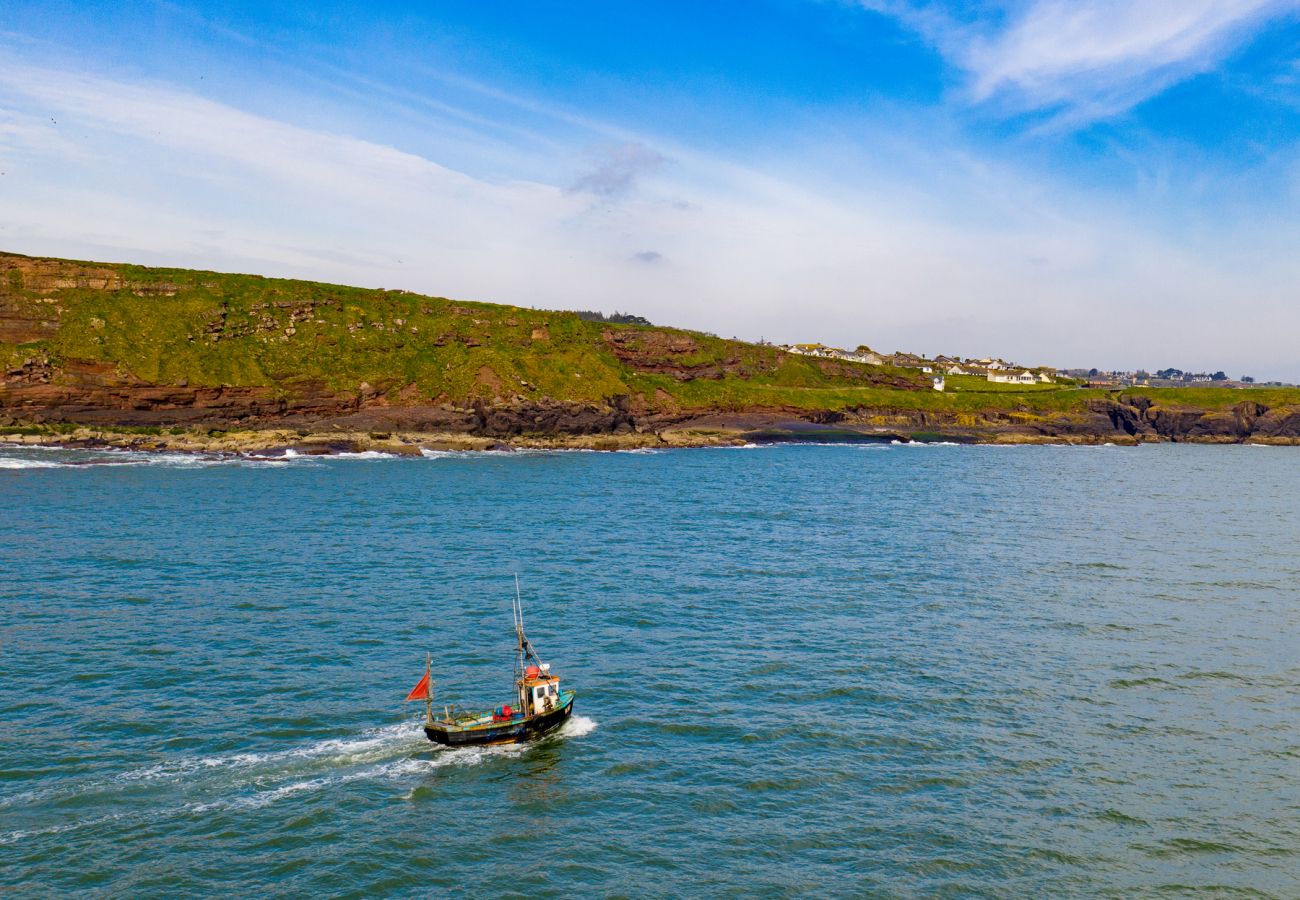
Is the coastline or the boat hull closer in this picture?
the boat hull

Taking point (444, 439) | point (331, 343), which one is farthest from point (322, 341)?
point (444, 439)

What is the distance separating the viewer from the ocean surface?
79.8ft

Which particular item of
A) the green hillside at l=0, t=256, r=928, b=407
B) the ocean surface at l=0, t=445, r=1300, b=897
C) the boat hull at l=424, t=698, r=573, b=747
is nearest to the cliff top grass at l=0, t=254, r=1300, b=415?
the green hillside at l=0, t=256, r=928, b=407

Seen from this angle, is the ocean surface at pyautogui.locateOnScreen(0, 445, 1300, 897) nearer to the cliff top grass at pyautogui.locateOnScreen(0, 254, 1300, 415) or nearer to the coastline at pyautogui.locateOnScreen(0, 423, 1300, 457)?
the coastline at pyautogui.locateOnScreen(0, 423, 1300, 457)

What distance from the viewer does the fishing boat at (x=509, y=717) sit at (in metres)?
31.2

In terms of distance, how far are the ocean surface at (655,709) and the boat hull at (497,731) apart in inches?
26.1

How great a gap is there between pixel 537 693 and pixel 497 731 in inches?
76.4

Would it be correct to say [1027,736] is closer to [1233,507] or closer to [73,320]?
[1233,507]

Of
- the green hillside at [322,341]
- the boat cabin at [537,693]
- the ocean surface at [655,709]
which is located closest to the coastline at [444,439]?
the green hillside at [322,341]

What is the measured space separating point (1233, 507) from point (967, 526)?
3541cm

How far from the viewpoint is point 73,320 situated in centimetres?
13950

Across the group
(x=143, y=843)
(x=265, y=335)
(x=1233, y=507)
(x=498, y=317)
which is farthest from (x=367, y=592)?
(x=498, y=317)

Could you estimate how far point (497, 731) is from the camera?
104ft

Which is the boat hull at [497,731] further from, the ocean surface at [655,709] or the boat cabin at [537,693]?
the ocean surface at [655,709]
